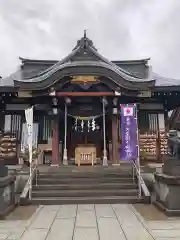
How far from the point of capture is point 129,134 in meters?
9.96

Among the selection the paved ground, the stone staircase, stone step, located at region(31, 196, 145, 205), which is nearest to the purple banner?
the stone staircase

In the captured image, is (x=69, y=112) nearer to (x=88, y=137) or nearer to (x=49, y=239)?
(x=88, y=137)

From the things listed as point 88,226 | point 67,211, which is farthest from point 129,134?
point 88,226

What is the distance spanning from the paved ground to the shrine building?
21.3 ft

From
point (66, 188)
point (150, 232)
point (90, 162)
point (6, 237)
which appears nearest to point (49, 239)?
point (6, 237)

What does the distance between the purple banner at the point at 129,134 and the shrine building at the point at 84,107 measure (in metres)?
3.73

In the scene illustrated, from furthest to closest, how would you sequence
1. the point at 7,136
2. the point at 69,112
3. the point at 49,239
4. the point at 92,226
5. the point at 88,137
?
the point at 88,137 → the point at 69,112 → the point at 7,136 → the point at 92,226 → the point at 49,239

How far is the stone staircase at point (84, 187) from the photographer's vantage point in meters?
8.77

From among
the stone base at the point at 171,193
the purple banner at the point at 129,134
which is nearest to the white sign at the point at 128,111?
Answer: the purple banner at the point at 129,134

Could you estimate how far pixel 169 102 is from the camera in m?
16.1

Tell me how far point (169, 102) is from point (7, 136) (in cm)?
953

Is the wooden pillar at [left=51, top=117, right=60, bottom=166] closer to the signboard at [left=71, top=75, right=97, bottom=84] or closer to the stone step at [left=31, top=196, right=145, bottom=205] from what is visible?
the signboard at [left=71, top=75, right=97, bottom=84]

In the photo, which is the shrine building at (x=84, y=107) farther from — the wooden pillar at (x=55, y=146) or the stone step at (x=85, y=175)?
the stone step at (x=85, y=175)

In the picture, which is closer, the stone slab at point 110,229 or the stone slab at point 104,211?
the stone slab at point 110,229
